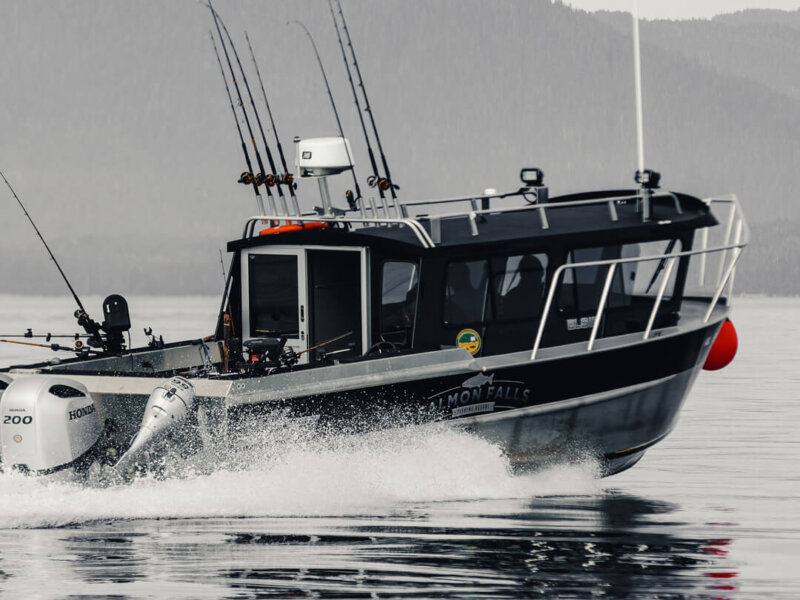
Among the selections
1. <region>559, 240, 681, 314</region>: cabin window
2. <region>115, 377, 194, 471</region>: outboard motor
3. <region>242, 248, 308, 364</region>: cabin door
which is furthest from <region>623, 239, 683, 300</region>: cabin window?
<region>115, 377, 194, 471</region>: outboard motor

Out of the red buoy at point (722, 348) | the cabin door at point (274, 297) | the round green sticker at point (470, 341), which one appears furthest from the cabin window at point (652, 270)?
the cabin door at point (274, 297)

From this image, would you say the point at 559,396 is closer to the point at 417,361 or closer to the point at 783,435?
the point at 417,361

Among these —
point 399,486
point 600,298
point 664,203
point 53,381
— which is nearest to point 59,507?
point 53,381

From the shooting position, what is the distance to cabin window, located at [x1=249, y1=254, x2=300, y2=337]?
12344 mm

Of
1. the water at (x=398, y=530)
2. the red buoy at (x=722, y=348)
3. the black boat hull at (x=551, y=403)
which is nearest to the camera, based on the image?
the water at (x=398, y=530)

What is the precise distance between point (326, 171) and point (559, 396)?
2.81 metres

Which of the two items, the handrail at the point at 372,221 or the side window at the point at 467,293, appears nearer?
the handrail at the point at 372,221

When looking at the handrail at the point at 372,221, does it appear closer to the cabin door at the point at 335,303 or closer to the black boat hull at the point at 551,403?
the cabin door at the point at 335,303

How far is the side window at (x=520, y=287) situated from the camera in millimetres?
11633

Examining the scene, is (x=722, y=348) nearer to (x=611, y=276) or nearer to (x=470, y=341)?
(x=611, y=276)

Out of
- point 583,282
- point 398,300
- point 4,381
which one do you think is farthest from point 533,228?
point 4,381

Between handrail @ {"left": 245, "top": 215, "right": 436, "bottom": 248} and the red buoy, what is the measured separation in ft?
10.2

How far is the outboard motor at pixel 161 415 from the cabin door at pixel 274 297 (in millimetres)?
1990

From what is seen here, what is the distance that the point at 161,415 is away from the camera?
1018 centimetres
